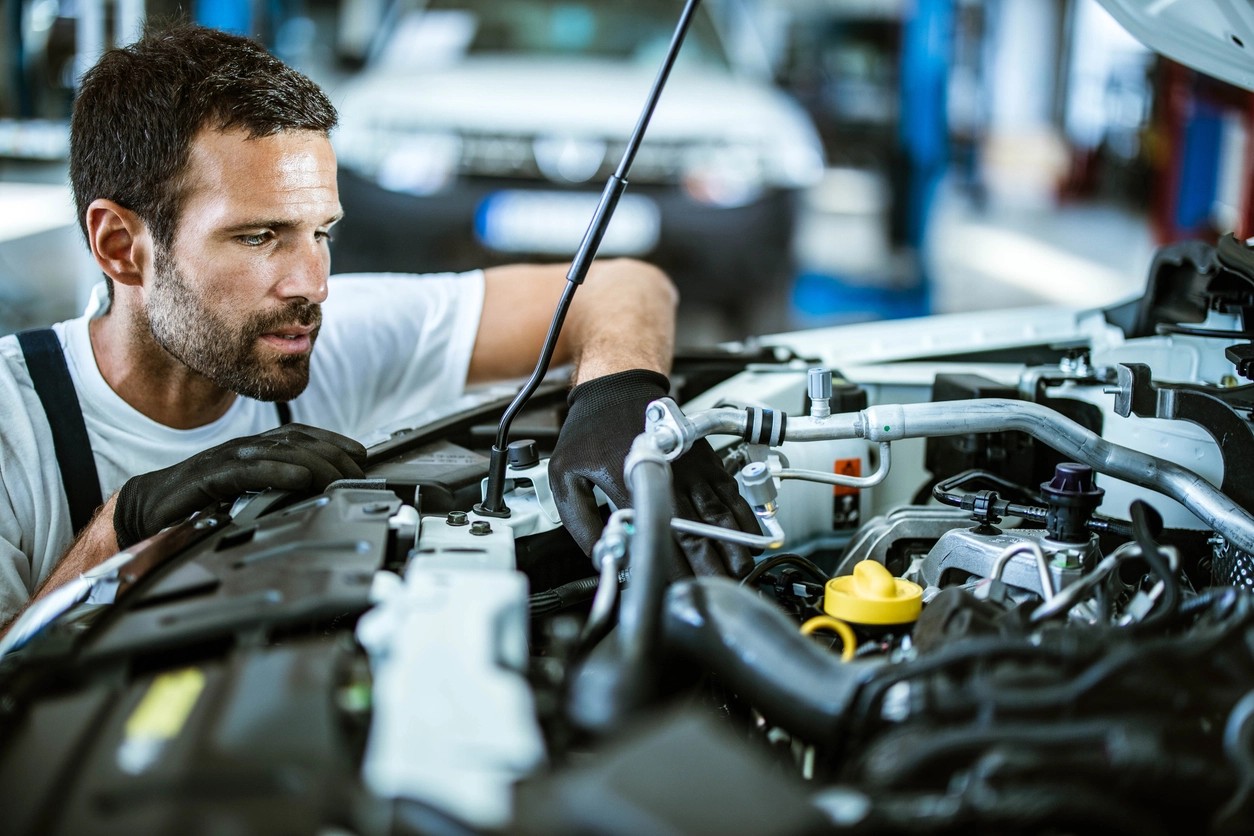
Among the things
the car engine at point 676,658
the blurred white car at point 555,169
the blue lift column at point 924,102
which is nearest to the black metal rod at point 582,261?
the car engine at point 676,658

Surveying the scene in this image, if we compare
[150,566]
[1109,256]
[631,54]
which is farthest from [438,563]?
[1109,256]

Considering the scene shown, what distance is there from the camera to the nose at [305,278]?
149 cm

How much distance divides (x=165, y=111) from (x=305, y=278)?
28cm

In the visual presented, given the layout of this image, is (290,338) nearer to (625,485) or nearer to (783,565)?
(625,485)

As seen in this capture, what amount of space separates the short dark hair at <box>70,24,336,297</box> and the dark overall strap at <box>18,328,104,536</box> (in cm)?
21

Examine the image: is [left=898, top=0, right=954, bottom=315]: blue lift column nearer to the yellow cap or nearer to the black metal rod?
the black metal rod

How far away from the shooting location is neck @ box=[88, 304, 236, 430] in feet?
5.23

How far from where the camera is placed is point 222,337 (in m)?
1.52

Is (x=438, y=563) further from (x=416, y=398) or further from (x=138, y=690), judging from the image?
(x=416, y=398)

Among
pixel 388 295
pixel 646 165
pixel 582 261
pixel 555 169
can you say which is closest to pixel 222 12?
pixel 555 169

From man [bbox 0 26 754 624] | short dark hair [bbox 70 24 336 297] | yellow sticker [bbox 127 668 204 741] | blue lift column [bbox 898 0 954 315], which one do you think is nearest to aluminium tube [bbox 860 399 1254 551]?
man [bbox 0 26 754 624]

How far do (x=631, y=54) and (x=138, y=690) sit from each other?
155 inches

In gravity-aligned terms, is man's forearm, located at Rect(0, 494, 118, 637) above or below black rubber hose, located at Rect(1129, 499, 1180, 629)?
below

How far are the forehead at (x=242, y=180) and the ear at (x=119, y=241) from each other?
0.31 feet
